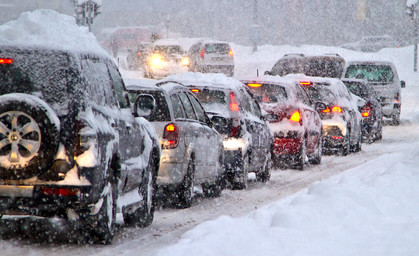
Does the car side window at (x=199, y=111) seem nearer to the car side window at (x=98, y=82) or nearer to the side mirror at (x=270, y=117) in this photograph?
the side mirror at (x=270, y=117)

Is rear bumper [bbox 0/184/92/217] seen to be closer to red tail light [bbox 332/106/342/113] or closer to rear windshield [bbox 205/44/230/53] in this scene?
red tail light [bbox 332/106/342/113]

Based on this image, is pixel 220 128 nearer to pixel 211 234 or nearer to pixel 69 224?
pixel 69 224

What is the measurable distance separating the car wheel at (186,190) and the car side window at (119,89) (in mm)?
2015

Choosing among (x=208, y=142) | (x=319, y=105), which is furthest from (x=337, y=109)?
(x=208, y=142)

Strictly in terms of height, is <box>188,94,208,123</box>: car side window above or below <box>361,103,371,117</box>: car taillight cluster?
above

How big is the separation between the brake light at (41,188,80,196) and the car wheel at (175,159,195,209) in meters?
3.57

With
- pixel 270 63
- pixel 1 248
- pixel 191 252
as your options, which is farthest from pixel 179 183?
pixel 270 63

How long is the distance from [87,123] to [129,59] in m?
38.5

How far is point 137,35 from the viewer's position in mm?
68438

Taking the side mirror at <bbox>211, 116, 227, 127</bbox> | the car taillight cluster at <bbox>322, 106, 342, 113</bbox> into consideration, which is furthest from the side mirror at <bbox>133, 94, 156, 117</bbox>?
the car taillight cluster at <bbox>322, 106, 342, 113</bbox>

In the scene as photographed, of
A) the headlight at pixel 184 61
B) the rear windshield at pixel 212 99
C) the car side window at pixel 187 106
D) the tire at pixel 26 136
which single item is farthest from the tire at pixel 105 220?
the headlight at pixel 184 61

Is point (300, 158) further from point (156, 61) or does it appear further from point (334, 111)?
point (156, 61)

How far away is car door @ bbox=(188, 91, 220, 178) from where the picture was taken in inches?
460

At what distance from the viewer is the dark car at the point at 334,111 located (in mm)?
19547
